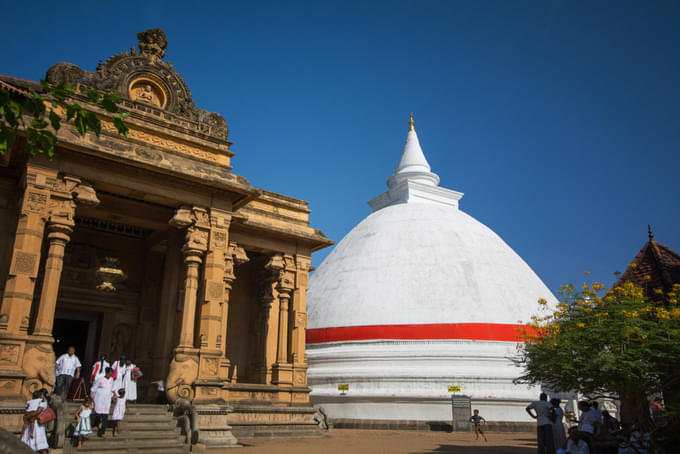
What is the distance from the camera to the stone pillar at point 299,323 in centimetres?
1973

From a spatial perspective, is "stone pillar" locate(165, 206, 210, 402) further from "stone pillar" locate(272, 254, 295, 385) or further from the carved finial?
the carved finial

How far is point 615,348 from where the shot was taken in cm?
1058

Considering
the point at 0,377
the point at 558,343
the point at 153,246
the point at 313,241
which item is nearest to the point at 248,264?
the point at 313,241

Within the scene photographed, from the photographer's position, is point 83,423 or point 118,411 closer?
point 83,423

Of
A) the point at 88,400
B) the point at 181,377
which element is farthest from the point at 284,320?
the point at 88,400

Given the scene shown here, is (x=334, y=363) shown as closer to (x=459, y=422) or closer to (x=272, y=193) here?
(x=459, y=422)

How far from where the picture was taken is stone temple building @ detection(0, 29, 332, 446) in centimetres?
1330

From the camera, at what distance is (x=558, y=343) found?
38.1ft

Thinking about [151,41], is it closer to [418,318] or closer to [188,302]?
[188,302]

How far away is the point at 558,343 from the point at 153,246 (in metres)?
13.0

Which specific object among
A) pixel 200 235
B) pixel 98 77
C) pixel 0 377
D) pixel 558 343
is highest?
pixel 98 77

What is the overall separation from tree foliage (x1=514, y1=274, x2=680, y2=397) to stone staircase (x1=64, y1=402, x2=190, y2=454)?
333 inches

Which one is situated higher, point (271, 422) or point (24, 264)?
point (24, 264)

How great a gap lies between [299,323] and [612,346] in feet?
39.4
